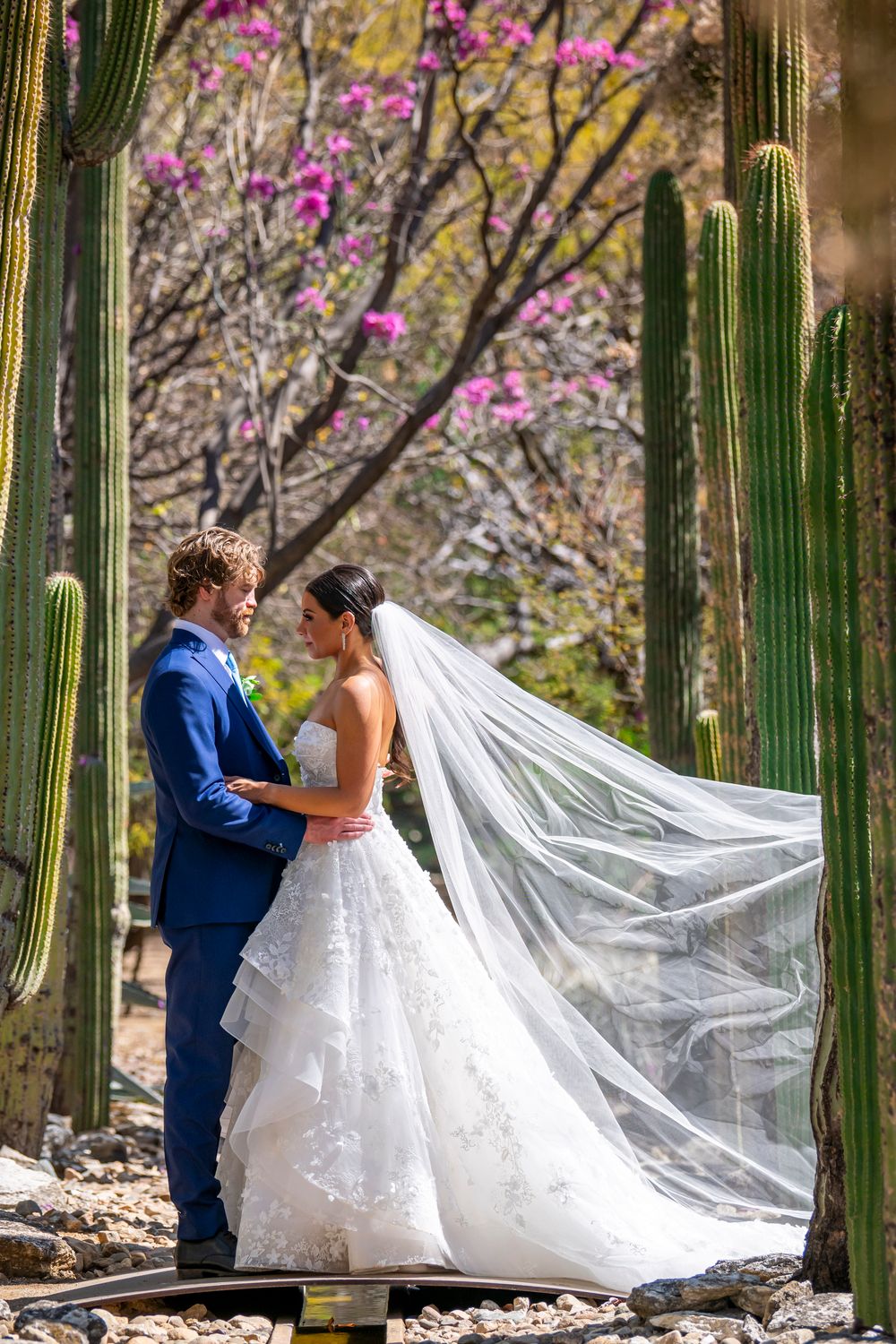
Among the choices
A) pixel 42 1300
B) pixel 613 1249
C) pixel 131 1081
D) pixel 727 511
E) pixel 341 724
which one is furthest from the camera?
pixel 131 1081

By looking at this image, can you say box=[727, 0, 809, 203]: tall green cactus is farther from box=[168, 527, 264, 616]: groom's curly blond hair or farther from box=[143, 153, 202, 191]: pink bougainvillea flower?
box=[143, 153, 202, 191]: pink bougainvillea flower

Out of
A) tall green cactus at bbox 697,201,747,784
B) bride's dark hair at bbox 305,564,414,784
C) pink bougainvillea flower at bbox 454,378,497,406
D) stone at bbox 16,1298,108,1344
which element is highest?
pink bougainvillea flower at bbox 454,378,497,406

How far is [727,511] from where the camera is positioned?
6066 mm

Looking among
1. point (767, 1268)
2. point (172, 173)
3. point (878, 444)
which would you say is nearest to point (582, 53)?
point (172, 173)

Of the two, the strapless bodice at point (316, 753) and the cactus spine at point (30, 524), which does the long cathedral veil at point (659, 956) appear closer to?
the strapless bodice at point (316, 753)

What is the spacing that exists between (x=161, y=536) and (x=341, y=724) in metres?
5.60

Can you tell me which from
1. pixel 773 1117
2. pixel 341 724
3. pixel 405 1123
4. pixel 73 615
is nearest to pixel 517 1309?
pixel 405 1123

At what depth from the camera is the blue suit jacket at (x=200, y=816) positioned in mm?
3729

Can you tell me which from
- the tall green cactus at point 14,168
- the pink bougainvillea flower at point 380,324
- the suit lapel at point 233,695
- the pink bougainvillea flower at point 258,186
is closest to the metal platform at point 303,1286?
the suit lapel at point 233,695

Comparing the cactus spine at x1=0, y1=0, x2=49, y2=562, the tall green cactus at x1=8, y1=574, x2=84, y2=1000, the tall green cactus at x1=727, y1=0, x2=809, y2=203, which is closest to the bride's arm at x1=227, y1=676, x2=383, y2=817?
the cactus spine at x1=0, y1=0, x2=49, y2=562

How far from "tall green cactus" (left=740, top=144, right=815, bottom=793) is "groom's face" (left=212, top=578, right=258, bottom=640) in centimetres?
213

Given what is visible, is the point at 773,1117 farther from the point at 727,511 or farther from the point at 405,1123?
the point at 727,511

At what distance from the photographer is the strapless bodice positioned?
156 inches

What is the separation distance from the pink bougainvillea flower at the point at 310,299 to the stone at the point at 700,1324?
6.18 metres
